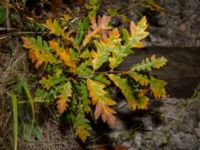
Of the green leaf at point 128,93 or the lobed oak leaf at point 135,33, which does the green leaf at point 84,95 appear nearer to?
the green leaf at point 128,93

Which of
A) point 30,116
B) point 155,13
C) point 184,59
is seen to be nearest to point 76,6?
point 155,13

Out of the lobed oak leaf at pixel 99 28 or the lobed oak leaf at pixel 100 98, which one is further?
the lobed oak leaf at pixel 99 28

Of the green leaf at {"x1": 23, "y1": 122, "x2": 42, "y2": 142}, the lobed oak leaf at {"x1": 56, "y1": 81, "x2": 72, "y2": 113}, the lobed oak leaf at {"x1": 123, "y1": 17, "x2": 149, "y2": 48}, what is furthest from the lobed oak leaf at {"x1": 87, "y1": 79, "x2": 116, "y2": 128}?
the green leaf at {"x1": 23, "y1": 122, "x2": 42, "y2": 142}

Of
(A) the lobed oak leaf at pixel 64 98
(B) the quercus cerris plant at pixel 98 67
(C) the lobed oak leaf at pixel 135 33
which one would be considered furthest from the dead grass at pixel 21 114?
(C) the lobed oak leaf at pixel 135 33

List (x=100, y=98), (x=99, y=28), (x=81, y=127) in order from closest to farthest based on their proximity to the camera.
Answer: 1. (x=100, y=98)
2. (x=99, y=28)
3. (x=81, y=127)

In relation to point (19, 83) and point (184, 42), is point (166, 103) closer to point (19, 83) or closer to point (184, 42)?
point (184, 42)

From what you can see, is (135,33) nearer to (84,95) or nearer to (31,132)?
(84,95)

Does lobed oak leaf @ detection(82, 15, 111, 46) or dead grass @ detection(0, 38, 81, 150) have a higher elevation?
lobed oak leaf @ detection(82, 15, 111, 46)

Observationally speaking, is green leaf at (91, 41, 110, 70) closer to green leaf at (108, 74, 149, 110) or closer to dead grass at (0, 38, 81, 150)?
green leaf at (108, 74, 149, 110)

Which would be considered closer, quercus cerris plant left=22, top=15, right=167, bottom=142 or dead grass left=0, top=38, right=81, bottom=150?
quercus cerris plant left=22, top=15, right=167, bottom=142

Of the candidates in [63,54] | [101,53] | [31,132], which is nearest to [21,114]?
[31,132]
